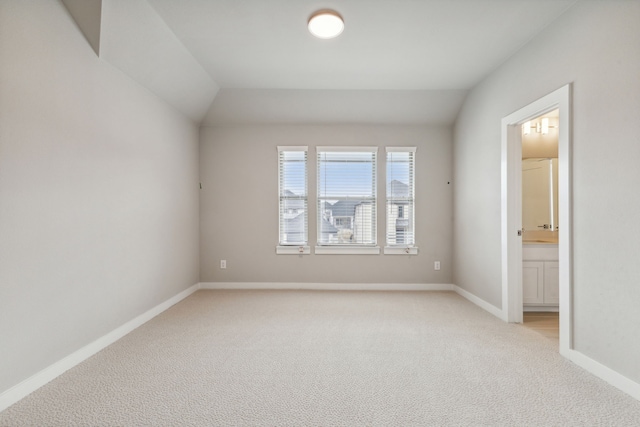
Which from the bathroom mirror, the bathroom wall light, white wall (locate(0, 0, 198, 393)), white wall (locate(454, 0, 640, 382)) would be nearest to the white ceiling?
white wall (locate(454, 0, 640, 382))

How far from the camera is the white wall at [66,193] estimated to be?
1.98 meters

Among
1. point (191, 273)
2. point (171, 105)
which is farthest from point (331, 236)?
point (171, 105)

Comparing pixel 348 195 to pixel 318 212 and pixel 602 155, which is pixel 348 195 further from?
pixel 602 155

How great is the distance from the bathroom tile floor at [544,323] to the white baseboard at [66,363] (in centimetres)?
399

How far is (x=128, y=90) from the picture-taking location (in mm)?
3143

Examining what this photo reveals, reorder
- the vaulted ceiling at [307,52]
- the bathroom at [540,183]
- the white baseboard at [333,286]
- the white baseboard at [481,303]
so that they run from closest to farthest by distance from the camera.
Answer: the vaulted ceiling at [307,52] < the white baseboard at [481,303] < the bathroom at [540,183] < the white baseboard at [333,286]

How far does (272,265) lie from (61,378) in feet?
9.50

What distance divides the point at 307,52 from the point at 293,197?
2.15 metres

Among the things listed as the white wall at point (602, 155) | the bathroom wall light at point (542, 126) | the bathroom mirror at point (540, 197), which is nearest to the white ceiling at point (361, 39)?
the white wall at point (602, 155)

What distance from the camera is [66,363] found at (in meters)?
2.36

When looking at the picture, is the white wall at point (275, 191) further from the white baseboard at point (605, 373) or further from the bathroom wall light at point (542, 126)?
the white baseboard at point (605, 373)

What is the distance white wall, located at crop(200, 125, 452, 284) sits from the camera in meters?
4.90

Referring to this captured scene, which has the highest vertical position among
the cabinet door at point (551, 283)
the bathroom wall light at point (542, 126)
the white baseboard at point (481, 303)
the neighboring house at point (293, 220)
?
the bathroom wall light at point (542, 126)

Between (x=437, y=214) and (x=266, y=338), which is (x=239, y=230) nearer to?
(x=266, y=338)
